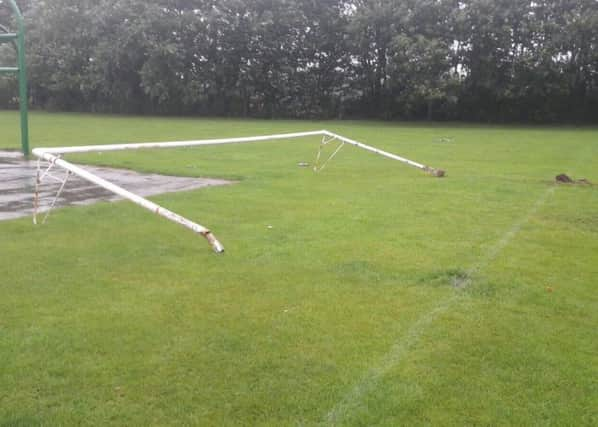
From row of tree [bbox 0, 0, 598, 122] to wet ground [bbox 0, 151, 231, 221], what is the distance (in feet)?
82.9

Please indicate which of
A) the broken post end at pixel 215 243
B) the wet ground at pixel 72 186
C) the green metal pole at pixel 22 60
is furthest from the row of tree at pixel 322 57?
the broken post end at pixel 215 243

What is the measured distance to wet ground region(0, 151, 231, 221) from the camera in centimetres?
967

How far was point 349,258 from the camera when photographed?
6.75 metres

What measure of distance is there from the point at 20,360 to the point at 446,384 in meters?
2.74

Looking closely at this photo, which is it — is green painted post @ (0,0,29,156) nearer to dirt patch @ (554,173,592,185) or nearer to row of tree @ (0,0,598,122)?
dirt patch @ (554,173,592,185)

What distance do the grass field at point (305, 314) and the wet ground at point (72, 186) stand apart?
78 centimetres

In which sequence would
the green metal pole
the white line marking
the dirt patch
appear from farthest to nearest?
the green metal pole, the dirt patch, the white line marking

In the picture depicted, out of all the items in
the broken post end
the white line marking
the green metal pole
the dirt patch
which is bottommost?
the white line marking

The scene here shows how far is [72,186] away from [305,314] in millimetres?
7860

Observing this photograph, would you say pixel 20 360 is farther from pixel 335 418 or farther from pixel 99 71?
pixel 99 71

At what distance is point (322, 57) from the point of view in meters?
42.9

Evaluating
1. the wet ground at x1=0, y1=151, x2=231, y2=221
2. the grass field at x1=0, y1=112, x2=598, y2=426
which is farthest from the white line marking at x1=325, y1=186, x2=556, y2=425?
the wet ground at x1=0, y1=151, x2=231, y2=221

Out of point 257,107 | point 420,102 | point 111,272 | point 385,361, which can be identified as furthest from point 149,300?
point 257,107

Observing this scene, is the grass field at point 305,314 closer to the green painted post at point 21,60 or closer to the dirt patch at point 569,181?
the dirt patch at point 569,181
